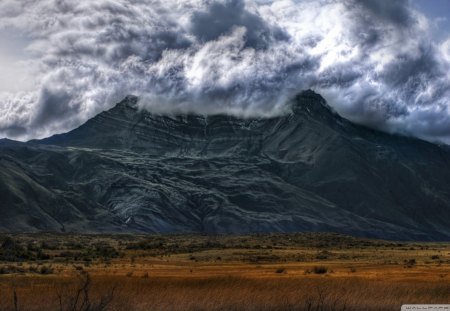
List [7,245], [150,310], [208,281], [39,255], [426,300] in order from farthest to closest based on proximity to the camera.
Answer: [7,245] → [39,255] → [208,281] → [426,300] → [150,310]

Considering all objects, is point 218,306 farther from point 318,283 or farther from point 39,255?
point 39,255

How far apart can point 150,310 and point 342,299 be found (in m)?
10.3

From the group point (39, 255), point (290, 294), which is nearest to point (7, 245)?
point (39, 255)

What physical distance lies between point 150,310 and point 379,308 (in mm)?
12086

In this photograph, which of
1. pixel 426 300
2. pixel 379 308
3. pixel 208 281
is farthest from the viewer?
pixel 208 281

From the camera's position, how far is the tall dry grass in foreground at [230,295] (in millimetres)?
35281

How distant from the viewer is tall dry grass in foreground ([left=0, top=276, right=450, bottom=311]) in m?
35.3

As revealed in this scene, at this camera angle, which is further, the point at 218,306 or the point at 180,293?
the point at 180,293

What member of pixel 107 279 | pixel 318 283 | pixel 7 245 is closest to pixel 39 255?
pixel 7 245

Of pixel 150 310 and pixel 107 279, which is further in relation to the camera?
pixel 107 279

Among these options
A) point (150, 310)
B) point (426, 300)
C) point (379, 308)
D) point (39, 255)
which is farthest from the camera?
point (39, 255)

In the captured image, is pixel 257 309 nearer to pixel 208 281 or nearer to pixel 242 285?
pixel 242 285

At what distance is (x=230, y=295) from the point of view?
125 feet

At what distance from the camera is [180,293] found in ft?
126
